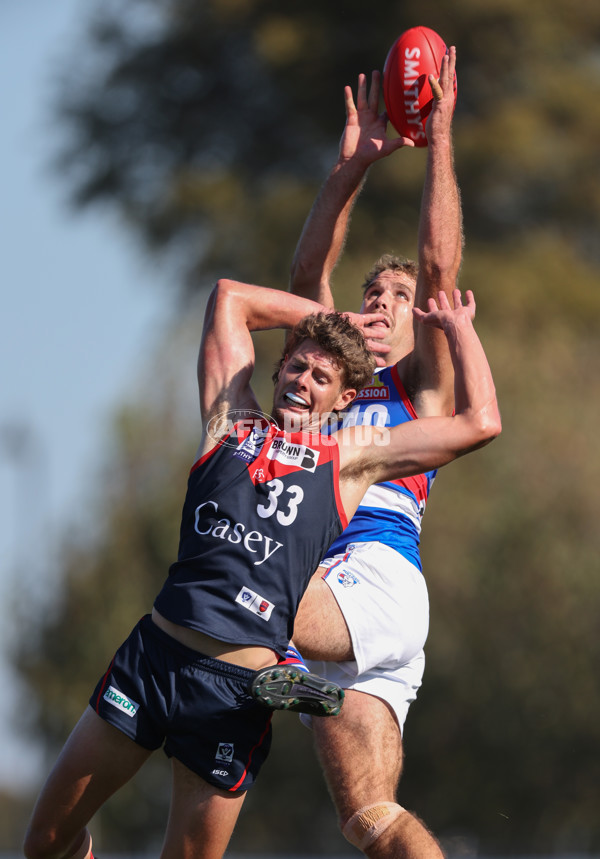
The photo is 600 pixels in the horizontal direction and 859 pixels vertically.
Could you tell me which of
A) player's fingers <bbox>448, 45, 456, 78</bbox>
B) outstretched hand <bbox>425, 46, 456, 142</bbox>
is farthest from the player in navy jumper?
player's fingers <bbox>448, 45, 456, 78</bbox>

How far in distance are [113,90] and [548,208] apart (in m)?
12.7

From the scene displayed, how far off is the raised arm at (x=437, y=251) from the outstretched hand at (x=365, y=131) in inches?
22.6

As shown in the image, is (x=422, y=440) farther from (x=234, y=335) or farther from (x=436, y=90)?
(x=436, y=90)

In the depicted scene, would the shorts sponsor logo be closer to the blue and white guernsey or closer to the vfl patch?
the vfl patch

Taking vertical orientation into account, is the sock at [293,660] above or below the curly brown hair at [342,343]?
below

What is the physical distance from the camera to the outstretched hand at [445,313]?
4586mm

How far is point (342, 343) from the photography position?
4430mm

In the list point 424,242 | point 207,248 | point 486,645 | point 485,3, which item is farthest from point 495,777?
point 485,3

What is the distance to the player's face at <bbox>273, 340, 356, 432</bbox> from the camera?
14.4 feet

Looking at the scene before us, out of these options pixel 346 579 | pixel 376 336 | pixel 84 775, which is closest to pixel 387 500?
pixel 346 579

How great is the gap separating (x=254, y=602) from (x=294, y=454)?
0.56 m

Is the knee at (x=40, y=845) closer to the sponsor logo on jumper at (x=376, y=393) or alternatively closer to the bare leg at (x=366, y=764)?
the bare leg at (x=366, y=764)

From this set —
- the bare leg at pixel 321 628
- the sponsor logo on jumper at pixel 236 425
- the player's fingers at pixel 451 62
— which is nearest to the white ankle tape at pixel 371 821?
the bare leg at pixel 321 628

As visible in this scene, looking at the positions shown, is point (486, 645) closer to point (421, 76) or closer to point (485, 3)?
point (421, 76)
